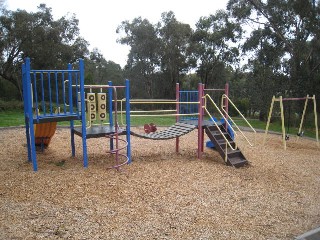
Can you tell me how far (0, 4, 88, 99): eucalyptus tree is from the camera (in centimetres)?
2103

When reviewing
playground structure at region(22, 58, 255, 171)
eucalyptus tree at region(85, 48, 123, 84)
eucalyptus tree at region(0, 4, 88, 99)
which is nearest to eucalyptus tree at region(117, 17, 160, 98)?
eucalyptus tree at region(85, 48, 123, 84)

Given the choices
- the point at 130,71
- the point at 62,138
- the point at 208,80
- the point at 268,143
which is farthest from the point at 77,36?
the point at 268,143

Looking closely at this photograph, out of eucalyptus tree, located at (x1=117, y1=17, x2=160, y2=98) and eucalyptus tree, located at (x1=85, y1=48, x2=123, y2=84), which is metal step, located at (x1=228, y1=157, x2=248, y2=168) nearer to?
eucalyptus tree, located at (x1=117, y1=17, x2=160, y2=98)

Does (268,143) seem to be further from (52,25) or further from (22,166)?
(52,25)

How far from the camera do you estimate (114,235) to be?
3307mm

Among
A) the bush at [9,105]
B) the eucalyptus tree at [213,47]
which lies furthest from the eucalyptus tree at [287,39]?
the bush at [9,105]

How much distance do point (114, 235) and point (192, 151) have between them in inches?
196

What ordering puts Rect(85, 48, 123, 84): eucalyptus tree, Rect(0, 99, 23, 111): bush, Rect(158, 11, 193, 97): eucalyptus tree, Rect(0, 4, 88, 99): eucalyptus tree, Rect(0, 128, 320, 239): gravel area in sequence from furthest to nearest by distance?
Rect(85, 48, 123, 84): eucalyptus tree < Rect(158, 11, 193, 97): eucalyptus tree < Rect(0, 4, 88, 99): eucalyptus tree < Rect(0, 99, 23, 111): bush < Rect(0, 128, 320, 239): gravel area

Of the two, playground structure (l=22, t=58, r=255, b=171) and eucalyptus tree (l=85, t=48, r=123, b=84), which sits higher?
eucalyptus tree (l=85, t=48, r=123, b=84)

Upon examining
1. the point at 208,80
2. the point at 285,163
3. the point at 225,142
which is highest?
the point at 208,80

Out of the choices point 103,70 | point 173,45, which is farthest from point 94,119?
point 103,70

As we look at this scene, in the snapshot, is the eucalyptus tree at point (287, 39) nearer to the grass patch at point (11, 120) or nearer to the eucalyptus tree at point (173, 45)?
the eucalyptus tree at point (173, 45)

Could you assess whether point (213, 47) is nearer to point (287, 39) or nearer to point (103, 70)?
point (287, 39)

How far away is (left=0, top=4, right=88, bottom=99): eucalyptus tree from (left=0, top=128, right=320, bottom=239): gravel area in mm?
16201
